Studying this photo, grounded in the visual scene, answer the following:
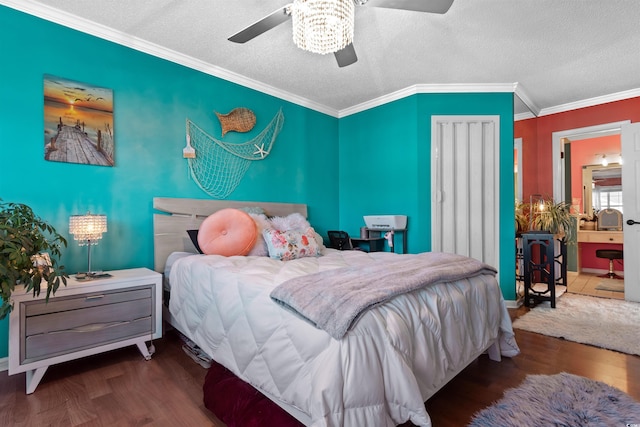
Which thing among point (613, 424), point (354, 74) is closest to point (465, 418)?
point (613, 424)

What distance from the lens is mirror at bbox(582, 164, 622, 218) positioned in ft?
18.5

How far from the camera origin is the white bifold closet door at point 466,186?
12.0 feet

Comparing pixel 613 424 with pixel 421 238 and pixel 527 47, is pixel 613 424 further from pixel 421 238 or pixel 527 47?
pixel 527 47

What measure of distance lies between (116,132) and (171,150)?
1.45 ft

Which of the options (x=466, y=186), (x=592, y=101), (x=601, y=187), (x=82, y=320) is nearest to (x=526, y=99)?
(x=592, y=101)

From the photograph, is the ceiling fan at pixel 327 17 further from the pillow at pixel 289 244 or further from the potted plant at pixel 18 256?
the potted plant at pixel 18 256

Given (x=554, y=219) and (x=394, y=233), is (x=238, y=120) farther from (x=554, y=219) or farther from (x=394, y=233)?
(x=554, y=219)

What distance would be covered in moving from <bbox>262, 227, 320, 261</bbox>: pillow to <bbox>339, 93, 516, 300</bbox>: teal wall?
160 cm

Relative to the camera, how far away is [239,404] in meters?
1.50

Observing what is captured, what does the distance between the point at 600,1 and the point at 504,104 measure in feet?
4.75

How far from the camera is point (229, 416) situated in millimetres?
1502

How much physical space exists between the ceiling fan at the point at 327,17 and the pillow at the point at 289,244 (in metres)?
1.40

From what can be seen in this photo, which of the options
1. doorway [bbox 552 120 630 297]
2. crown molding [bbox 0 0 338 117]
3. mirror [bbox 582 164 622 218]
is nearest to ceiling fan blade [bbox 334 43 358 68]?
crown molding [bbox 0 0 338 117]

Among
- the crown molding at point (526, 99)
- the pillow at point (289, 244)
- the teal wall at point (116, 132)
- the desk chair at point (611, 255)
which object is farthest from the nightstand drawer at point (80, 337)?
the desk chair at point (611, 255)
